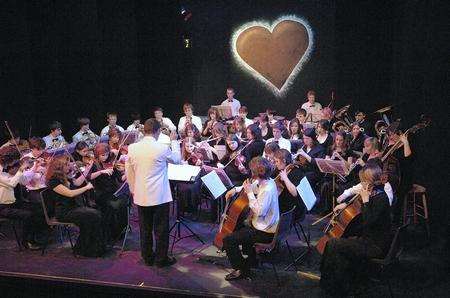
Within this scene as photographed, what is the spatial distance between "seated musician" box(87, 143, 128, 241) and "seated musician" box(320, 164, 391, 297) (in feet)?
9.38

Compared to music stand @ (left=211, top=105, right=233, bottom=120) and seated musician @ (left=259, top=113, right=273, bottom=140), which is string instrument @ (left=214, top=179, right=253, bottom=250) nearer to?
seated musician @ (left=259, top=113, right=273, bottom=140)

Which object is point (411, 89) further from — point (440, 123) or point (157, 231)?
point (157, 231)

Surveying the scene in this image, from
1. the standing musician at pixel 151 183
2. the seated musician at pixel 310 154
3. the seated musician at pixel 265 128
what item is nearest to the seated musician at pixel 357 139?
the seated musician at pixel 310 154

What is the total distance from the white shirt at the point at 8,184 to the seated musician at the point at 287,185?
10.7 feet

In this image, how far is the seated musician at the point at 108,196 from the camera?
6.29 m

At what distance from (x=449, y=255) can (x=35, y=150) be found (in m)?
5.45

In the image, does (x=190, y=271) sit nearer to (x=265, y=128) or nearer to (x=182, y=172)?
(x=182, y=172)

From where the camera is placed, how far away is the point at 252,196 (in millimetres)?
4926

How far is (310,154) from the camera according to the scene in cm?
753

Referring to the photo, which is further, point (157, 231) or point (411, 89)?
point (411, 89)

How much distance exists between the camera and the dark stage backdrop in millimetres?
8844

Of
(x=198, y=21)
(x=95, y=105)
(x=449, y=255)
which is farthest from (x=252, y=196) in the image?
(x=198, y=21)

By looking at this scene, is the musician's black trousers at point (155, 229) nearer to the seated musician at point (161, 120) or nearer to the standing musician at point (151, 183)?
the standing musician at point (151, 183)

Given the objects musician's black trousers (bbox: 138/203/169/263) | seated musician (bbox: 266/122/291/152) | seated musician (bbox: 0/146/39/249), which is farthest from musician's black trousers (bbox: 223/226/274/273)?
seated musician (bbox: 0/146/39/249)
